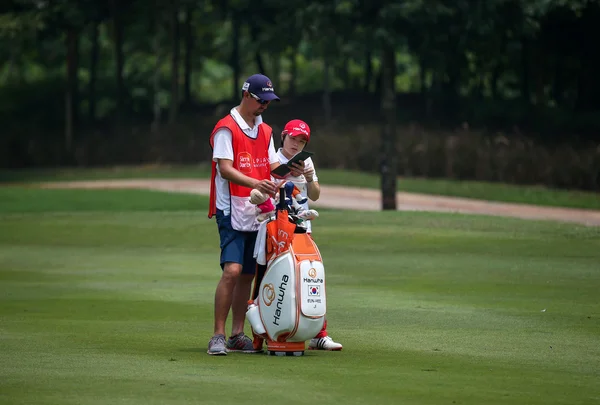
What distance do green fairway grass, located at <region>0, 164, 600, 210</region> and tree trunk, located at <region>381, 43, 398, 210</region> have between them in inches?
176

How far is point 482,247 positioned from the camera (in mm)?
21734

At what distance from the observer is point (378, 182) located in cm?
4125

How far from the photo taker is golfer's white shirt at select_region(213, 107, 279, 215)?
33.9 ft

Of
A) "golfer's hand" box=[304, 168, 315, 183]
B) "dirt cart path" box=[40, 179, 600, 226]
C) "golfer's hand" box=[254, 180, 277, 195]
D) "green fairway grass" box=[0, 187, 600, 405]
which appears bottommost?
"dirt cart path" box=[40, 179, 600, 226]

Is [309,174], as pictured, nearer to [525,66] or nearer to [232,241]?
[232,241]

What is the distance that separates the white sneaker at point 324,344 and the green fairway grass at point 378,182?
78.7 ft

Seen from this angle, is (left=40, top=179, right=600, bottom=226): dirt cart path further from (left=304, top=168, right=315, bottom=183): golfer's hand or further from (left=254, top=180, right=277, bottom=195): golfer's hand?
(left=254, top=180, right=277, bottom=195): golfer's hand

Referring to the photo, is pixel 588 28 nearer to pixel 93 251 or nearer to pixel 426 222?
pixel 426 222

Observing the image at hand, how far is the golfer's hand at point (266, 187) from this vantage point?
10.0 m

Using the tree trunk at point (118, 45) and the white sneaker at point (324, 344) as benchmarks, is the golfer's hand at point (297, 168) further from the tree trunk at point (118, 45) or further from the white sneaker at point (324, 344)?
the tree trunk at point (118, 45)

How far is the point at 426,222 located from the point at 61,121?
131ft

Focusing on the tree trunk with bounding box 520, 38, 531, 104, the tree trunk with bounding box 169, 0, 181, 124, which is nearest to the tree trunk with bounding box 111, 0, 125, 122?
the tree trunk with bounding box 169, 0, 181, 124

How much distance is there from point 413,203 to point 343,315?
22546 mm

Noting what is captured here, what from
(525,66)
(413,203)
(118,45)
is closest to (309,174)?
(413,203)
